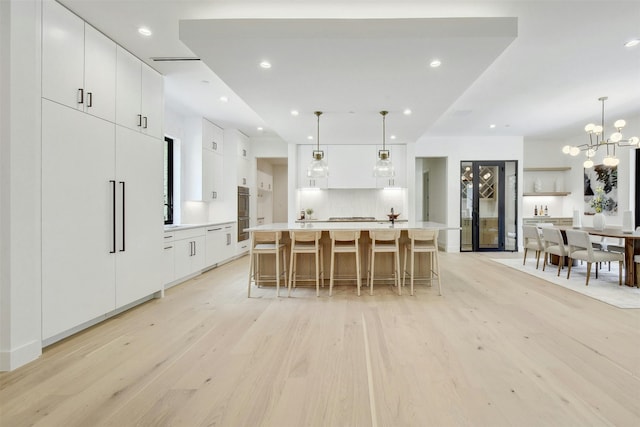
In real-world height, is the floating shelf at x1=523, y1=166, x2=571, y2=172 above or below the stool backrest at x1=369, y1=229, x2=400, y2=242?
above

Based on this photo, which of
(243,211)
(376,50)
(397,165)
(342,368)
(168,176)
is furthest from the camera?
(397,165)

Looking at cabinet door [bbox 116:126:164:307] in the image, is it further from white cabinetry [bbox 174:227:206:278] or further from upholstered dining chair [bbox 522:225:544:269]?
upholstered dining chair [bbox 522:225:544:269]

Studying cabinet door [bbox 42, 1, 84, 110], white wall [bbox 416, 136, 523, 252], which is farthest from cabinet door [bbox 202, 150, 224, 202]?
white wall [bbox 416, 136, 523, 252]

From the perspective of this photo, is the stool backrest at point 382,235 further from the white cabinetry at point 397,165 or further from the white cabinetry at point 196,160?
the white cabinetry at point 196,160

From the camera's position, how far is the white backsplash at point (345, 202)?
7473 mm

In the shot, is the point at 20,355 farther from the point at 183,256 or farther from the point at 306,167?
the point at 306,167

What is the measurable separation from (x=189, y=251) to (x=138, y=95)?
2.40m

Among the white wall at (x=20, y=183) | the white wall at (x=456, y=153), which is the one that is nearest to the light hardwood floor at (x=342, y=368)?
the white wall at (x=20, y=183)

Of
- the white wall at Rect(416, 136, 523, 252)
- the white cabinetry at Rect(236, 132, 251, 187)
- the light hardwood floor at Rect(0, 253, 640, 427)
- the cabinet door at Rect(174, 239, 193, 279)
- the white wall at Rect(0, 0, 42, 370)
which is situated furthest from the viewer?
the white wall at Rect(416, 136, 523, 252)

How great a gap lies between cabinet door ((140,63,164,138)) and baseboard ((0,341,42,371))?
2.31 metres

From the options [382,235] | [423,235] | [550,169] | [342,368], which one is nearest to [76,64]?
[342,368]

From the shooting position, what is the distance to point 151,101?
12.3 ft

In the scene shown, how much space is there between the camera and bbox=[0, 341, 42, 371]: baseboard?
7.23 feet

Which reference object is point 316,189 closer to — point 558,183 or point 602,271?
point 602,271
